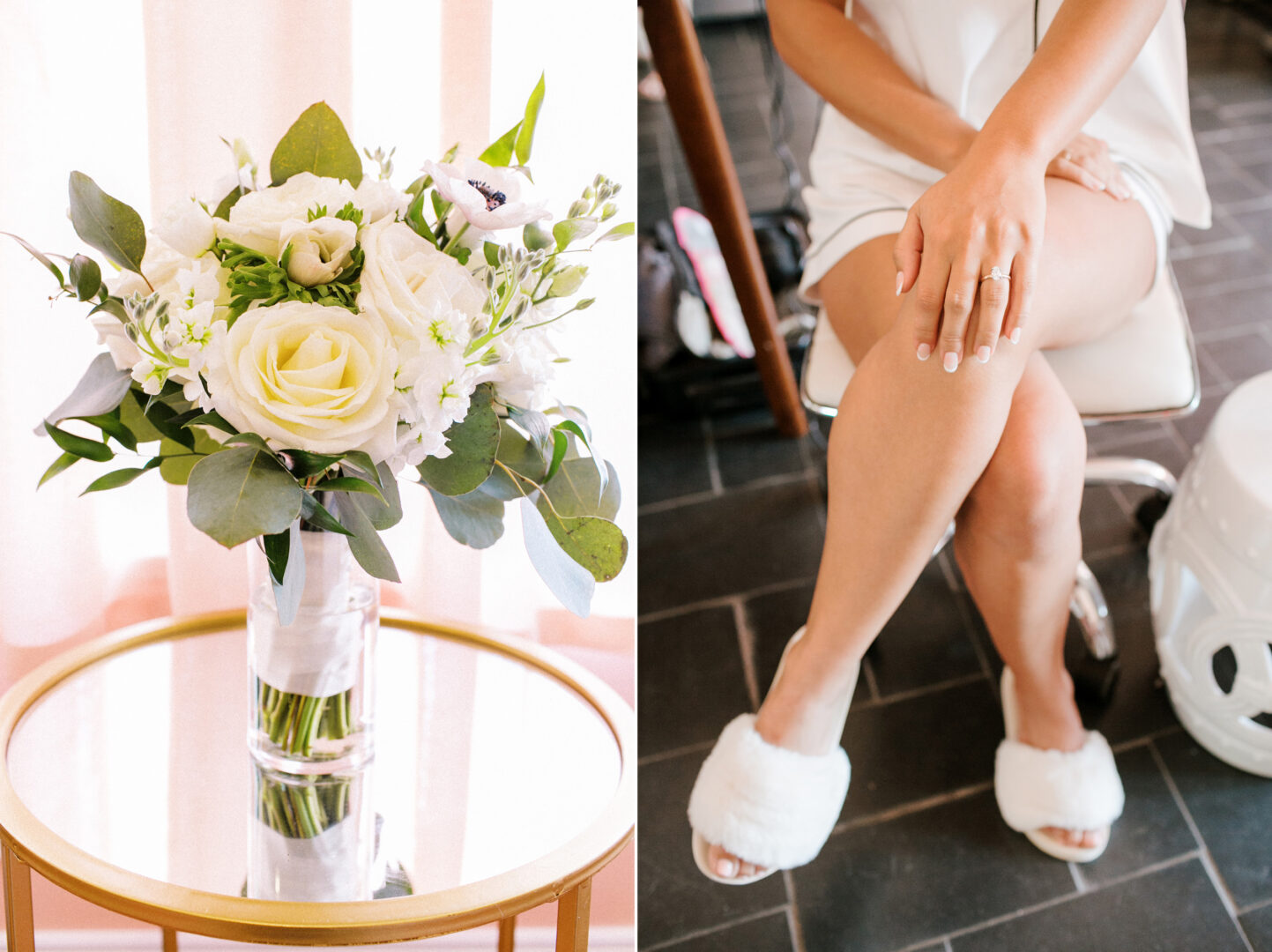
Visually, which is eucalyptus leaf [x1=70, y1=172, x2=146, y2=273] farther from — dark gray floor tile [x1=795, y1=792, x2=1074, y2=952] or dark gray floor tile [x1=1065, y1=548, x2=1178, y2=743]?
dark gray floor tile [x1=1065, y1=548, x2=1178, y2=743]

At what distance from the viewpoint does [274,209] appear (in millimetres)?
613

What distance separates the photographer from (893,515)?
0.99 metres

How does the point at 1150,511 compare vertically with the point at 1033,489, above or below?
below

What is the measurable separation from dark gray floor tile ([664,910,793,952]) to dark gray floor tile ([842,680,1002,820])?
0.54 feet

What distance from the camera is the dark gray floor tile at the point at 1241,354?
196 cm

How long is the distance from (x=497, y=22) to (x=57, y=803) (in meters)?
0.74

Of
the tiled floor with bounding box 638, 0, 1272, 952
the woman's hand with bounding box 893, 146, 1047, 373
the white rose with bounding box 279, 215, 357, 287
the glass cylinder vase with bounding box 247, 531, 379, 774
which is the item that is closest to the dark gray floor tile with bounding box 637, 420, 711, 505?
the tiled floor with bounding box 638, 0, 1272, 952

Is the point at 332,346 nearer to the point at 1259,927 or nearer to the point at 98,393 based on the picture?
the point at 98,393

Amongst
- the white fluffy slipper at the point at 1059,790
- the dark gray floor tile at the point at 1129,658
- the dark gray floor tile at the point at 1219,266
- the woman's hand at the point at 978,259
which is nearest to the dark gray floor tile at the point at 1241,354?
the dark gray floor tile at the point at 1219,266

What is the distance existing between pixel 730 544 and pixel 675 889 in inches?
22.8

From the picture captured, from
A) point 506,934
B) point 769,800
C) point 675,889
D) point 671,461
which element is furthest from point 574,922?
point 671,461

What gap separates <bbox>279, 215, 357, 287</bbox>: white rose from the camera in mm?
603

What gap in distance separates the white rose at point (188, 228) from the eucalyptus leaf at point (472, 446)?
0.17 meters

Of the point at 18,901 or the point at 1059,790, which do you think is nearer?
the point at 18,901
